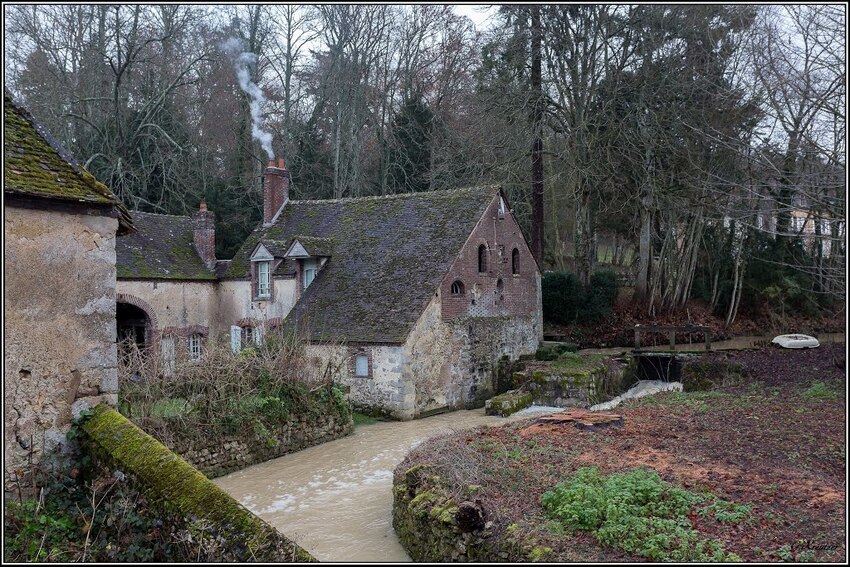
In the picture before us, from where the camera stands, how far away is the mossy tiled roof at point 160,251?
2022 centimetres

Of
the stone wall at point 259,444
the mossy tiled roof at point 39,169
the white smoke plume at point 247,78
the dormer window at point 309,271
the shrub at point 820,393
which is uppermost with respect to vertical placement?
the white smoke plume at point 247,78

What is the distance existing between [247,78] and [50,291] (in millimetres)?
26172

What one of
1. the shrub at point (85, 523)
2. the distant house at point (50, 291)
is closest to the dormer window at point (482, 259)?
the distant house at point (50, 291)

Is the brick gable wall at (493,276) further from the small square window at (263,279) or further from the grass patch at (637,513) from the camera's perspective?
the grass patch at (637,513)

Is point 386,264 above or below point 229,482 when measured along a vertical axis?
above

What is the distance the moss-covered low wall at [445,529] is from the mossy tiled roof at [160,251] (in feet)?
46.1

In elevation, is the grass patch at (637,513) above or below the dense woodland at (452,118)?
below

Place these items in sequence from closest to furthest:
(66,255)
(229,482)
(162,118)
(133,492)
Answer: (133,492), (66,255), (229,482), (162,118)

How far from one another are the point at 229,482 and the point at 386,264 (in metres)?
9.17

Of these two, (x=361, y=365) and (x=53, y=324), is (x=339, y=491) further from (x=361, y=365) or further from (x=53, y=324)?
(x=361, y=365)

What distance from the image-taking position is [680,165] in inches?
1016

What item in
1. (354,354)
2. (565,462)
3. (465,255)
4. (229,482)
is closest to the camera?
(565,462)

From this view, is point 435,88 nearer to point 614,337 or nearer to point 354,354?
point 614,337

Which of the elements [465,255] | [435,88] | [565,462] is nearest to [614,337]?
[465,255]
